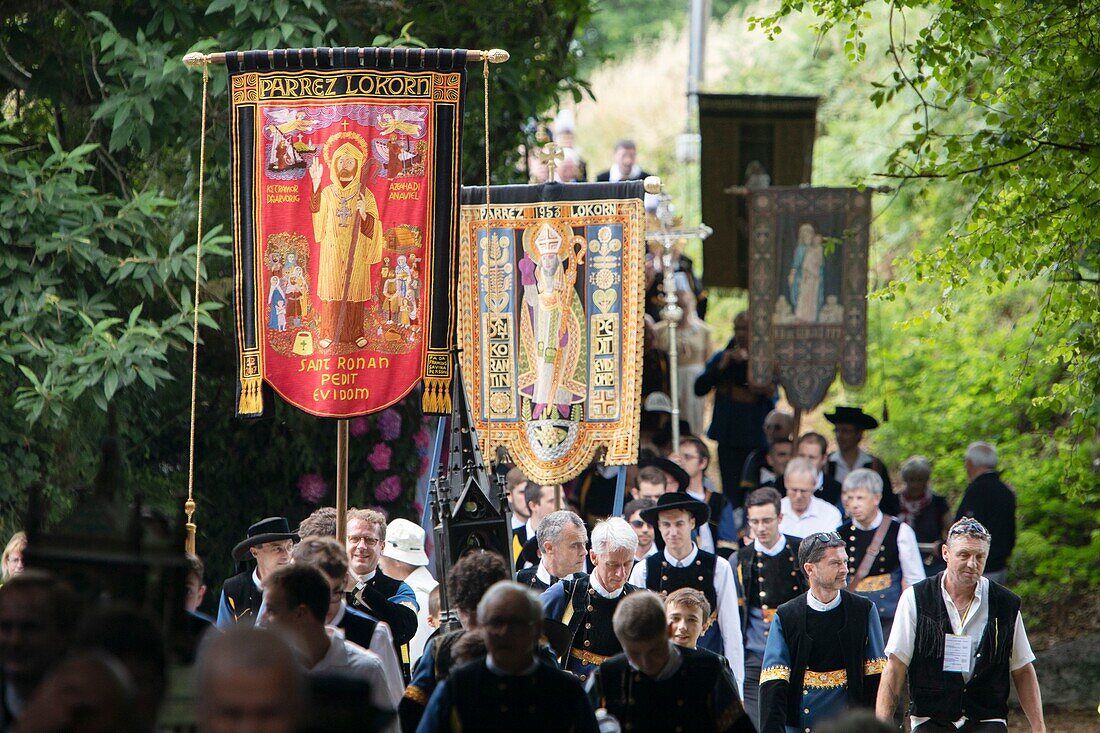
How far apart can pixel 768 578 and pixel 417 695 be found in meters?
4.58

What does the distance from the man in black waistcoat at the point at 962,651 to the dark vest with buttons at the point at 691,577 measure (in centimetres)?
144

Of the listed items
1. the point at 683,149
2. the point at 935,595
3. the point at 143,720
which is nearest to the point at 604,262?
the point at 935,595

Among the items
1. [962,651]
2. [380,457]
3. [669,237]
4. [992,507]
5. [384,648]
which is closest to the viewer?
[384,648]

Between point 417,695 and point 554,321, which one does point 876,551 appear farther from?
point 417,695

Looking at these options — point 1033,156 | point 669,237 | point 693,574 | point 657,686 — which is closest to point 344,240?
point 693,574

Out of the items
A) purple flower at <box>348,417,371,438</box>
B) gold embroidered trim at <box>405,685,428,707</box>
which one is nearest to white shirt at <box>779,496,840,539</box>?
purple flower at <box>348,417,371,438</box>

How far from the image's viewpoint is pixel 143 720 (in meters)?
4.56

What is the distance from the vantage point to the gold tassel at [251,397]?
9.22 meters

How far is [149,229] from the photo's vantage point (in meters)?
12.0

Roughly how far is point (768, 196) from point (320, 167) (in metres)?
6.77

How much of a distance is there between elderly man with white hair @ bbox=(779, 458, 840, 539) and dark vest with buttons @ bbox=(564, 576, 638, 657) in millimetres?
3315

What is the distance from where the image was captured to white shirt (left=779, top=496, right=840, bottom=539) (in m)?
11.9

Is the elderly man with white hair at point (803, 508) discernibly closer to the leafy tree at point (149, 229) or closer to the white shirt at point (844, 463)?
the white shirt at point (844, 463)

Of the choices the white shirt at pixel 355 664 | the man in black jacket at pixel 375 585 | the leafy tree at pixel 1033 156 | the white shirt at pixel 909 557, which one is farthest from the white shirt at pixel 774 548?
the white shirt at pixel 355 664
